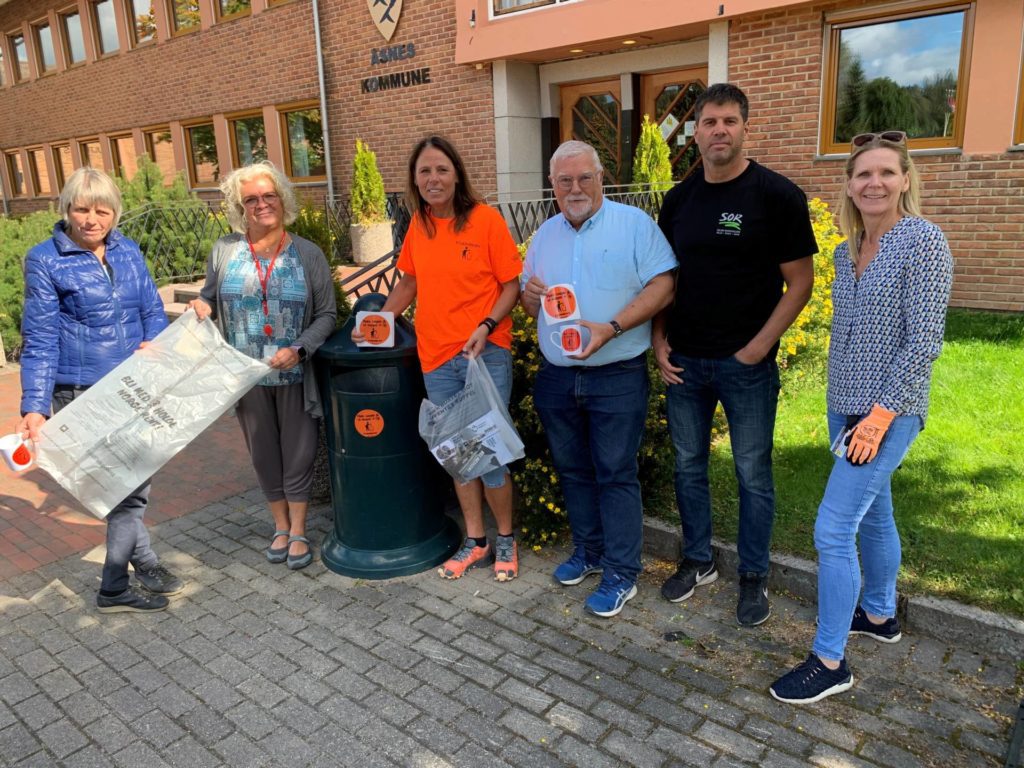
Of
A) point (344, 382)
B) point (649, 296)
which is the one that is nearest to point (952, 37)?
point (649, 296)

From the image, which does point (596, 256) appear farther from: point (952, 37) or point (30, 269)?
point (952, 37)

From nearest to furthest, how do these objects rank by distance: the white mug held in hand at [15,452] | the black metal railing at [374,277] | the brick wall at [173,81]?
1. the white mug held in hand at [15,452]
2. the black metal railing at [374,277]
3. the brick wall at [173,81]

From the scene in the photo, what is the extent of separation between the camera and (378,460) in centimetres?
369

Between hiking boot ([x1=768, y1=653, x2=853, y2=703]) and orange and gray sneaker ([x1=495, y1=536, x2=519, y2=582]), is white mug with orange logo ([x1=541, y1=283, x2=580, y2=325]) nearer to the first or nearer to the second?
orange and gray sneaker ([x1=495, y1=536, x2=519, y2=582])

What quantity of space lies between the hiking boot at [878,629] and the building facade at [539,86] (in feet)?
18.4

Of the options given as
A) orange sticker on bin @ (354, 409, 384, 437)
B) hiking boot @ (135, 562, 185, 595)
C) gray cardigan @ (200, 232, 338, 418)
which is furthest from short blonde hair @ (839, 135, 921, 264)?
hiking boot @ (135, 562, 185, 595)

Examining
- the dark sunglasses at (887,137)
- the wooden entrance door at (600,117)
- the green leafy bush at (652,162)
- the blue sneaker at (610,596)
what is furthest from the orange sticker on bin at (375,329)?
the wooden entrance door at (600,117)

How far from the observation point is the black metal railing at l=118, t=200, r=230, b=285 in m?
11.0

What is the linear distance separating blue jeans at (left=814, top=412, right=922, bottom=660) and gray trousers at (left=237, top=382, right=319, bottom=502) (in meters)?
2.42

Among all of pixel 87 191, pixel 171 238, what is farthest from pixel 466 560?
pixel 171 238

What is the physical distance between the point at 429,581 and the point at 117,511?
1440 mm

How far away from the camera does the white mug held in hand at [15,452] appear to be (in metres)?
2.91

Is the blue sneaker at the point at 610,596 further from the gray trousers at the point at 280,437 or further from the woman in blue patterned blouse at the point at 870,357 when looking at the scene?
the gray trousers at the point at 280,437

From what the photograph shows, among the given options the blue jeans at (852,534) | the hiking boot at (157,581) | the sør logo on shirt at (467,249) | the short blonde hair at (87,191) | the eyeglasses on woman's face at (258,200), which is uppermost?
the short blonde hair at (87,191)
